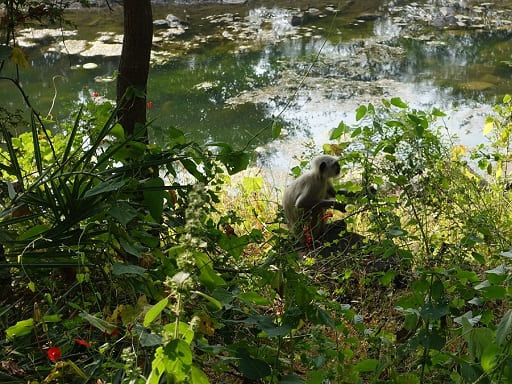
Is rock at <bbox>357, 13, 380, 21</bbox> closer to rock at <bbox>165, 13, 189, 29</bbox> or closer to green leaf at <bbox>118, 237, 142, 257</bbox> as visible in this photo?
rock at <bbox>165, 13, 189, 29</bbox>

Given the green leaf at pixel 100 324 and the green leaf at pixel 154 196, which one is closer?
the green leaf at pixel 100 324

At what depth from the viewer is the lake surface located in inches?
368

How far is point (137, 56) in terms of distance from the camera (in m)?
2.59

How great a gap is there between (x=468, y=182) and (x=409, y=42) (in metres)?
9.98

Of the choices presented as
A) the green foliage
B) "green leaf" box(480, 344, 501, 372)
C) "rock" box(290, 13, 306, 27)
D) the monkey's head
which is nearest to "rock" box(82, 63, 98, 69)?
"rock" box(290, 13, 306, 27)

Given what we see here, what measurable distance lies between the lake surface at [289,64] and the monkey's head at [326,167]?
2.83 meters

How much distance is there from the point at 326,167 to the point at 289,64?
6.91 meters

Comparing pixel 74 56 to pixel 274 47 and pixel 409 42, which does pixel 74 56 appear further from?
pixel 409 42

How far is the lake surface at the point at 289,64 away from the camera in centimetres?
934

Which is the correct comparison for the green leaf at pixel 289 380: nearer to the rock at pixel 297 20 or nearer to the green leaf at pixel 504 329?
the green leaf at pixel 504 329

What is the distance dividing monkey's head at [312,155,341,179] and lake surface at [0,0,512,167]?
9.28 feet

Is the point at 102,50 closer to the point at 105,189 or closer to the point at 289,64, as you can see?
the point at 289,64

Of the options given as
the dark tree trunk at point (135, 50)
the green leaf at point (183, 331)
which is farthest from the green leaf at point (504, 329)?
the dark tree trunk at point (135, 50)

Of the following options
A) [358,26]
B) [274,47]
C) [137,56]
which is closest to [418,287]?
[137,56]
